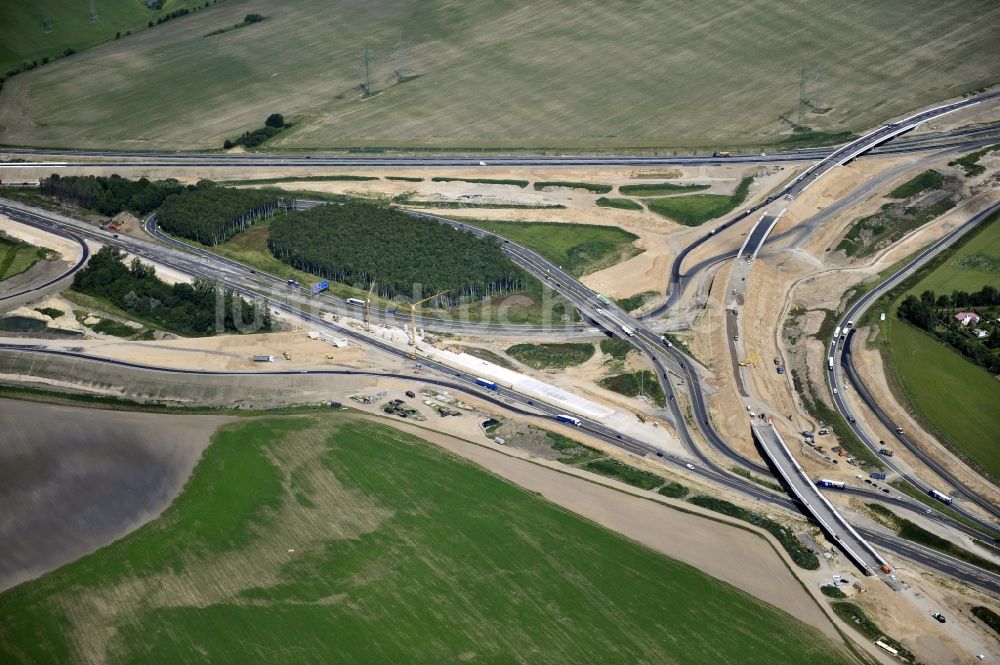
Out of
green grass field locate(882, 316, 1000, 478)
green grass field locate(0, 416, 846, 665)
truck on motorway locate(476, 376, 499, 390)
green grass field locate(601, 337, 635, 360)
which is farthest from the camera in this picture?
green grass field locate(601, 337, 635, 360)

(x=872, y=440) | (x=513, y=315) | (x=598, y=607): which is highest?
(x=513, y=315)

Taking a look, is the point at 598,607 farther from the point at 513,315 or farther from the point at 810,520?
the point at 513,315

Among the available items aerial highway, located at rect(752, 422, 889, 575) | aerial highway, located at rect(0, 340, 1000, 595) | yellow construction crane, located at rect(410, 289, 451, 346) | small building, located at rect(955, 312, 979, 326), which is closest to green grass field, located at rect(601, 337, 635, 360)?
aerial highway, located at rect(0, 340, 1000, 595)

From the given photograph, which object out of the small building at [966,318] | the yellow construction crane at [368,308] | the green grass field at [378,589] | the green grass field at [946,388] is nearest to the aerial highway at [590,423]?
the yellow construction crane at [368,308]

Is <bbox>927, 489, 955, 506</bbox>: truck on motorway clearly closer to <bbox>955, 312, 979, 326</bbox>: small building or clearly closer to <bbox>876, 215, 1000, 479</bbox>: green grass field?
<bbox>876, 215, 1000, 479</bbox>: green grass field

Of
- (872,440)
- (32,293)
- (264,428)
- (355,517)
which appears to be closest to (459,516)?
(355,517)

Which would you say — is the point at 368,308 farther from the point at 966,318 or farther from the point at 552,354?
the point at 966,318

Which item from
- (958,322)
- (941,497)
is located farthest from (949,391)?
(941,497)
